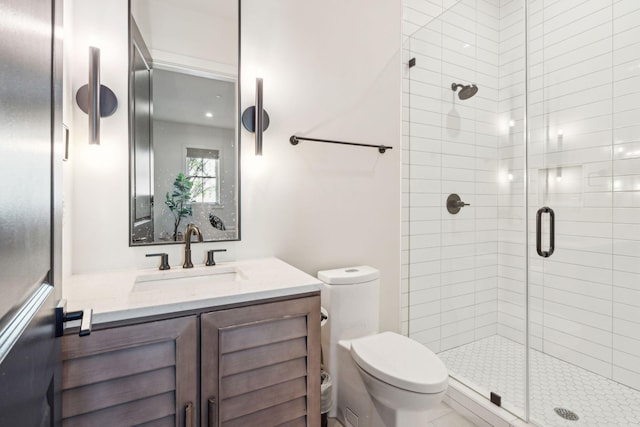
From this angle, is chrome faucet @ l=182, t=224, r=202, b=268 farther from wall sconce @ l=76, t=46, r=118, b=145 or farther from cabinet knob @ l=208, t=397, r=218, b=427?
cabinet knob @ l=208, t=397, r=218, b=427

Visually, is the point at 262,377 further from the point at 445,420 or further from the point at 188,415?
the point at 445,420

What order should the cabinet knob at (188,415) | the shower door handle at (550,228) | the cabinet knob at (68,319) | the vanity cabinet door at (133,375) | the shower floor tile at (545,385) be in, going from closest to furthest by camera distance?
the cabinet knob at (68,319), the vanity cabinet door at (133,375), the cabinet knob at (188,415), the shower floor tile at (545,385), the shower door handle at (550,228)

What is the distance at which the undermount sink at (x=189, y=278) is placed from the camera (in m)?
1.31

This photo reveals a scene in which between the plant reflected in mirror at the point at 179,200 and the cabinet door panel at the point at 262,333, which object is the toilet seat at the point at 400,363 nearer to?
the cabinet door panel at the point at 262,333

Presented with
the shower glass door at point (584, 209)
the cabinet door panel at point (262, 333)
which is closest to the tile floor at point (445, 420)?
the shower glass door at point (584, 209)

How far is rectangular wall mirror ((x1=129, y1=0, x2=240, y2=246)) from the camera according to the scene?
1.43m

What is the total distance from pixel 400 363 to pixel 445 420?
0.73m

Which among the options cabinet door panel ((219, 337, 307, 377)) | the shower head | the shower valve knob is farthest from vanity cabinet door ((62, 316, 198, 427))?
the shower head

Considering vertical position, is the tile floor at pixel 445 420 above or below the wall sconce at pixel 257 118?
below

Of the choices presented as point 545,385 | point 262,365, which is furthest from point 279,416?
point 545,385

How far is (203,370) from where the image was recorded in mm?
998

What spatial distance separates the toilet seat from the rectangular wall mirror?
862 millimetres

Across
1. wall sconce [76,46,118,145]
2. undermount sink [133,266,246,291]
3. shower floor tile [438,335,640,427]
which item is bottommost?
shower floor tile [438,335,640,427]

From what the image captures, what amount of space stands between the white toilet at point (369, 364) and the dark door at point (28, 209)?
113 cm
